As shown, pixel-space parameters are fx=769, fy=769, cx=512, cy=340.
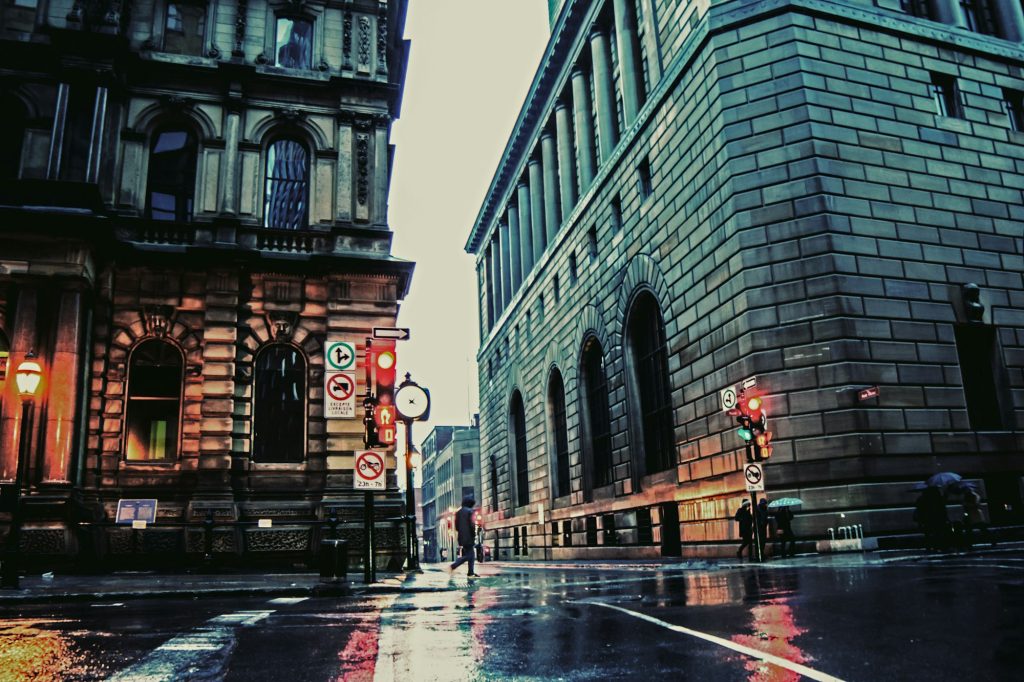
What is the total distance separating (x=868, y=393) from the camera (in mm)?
21609

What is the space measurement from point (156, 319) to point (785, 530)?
750 inches

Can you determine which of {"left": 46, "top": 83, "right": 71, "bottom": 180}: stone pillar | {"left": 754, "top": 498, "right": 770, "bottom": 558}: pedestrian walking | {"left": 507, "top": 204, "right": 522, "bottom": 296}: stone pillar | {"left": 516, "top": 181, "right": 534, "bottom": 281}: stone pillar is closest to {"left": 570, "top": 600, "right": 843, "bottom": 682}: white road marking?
{"left": 754, "top": 498, "right": 770, "bottom": 558}: pedestrian walking

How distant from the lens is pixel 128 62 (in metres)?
24.2

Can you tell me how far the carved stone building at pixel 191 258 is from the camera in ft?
67.9

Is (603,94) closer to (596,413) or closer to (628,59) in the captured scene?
(628,59)

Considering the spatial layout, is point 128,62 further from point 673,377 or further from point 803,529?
point 803,529

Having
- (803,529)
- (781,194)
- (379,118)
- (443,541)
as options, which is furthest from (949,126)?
(443,541)

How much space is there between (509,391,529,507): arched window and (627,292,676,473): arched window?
21839mm

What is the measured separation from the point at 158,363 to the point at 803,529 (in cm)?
1933

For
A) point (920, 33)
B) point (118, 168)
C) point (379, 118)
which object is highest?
point (920, 33)

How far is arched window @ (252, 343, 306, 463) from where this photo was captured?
75.8 ft

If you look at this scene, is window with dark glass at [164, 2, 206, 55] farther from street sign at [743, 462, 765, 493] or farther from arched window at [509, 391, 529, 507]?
arched window at [509, 391, 529, 507]

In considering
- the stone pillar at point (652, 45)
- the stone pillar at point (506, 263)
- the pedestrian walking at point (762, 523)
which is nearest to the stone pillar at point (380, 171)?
the stone pillar at point (652, 45)

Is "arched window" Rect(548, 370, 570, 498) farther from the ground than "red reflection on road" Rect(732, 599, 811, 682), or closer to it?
farther from the ground
